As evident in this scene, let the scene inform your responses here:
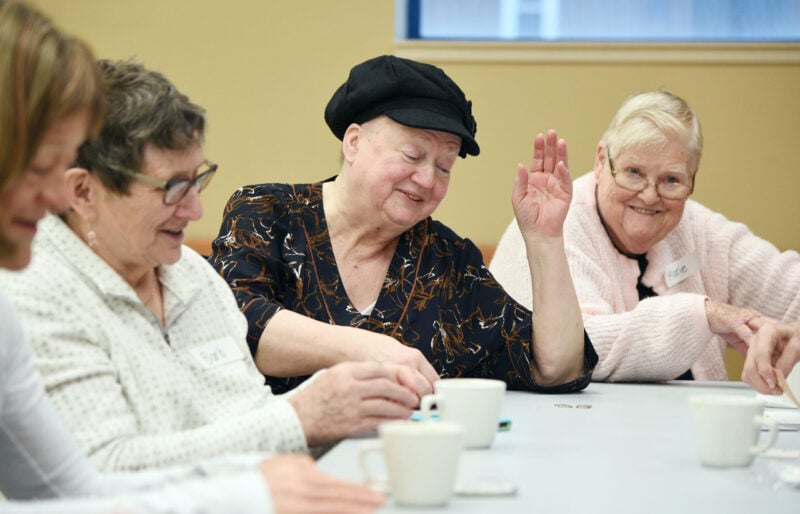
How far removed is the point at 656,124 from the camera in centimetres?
286

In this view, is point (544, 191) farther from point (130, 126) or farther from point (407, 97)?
point (130, 126)

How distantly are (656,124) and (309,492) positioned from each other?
6.56 feet

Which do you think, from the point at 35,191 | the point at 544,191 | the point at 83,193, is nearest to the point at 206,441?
the point at 83,193

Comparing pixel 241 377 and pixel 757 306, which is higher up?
pixel 241 377

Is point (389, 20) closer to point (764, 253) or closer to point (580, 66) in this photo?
point (580, 66)

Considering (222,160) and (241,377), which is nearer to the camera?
(241,377)

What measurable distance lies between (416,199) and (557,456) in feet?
3.09

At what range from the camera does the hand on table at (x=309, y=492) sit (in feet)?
3.64

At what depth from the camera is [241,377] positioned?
178cm

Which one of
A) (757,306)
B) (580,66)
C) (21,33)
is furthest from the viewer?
(580,66)

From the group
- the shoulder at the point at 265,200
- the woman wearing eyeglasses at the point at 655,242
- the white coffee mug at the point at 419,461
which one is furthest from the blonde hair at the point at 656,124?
the white coffee mug at the point at 419,461

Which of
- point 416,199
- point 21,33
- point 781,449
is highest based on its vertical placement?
point 21,33

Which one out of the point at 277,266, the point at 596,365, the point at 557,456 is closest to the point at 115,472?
the point at 557,456

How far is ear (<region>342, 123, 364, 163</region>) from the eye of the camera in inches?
94.2
